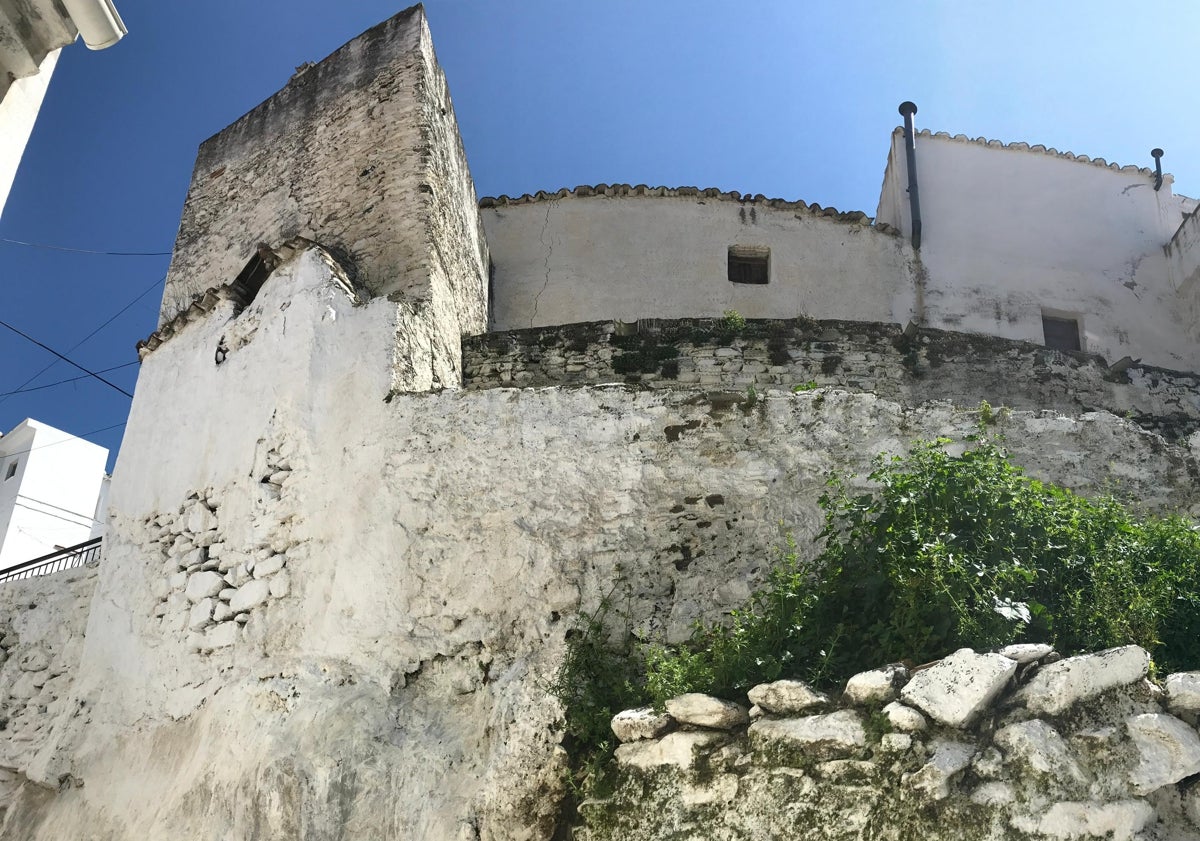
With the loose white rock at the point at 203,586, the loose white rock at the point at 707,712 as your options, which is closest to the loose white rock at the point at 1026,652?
the loose white rock at the point at 707,712

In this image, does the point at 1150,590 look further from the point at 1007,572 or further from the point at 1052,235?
the point at 1052,235

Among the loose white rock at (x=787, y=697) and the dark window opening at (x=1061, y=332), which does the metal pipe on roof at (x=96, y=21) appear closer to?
the loose white rock at (x=787, y=697)

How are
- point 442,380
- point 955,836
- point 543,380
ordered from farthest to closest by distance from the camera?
point 543,380
point 442,380
point 955,836

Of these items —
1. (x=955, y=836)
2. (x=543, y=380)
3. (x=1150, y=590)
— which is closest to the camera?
(x=955, y=836)

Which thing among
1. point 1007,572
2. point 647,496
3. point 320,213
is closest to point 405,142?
point 320,213

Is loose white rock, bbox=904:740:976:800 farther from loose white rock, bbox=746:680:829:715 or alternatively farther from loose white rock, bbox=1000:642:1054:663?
loose white rock, bbox=746:680:829:715

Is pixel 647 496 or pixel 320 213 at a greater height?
pixel 320 213

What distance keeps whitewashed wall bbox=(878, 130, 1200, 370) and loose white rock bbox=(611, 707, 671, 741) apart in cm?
888

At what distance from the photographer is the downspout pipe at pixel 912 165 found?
13.4 m

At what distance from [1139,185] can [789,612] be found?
1191 cm

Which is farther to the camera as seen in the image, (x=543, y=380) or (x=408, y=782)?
(x=543, y=380)

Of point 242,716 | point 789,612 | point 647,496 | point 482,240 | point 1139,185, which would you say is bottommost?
point 242,716

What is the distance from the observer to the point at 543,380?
9109 mm

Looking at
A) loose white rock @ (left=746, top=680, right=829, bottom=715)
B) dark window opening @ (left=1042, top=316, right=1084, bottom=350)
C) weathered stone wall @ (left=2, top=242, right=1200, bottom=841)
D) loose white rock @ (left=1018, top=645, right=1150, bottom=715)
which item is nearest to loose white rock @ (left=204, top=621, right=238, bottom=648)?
weathered stone wall @ (left=2, top=242, right=1200, bottom=841)
